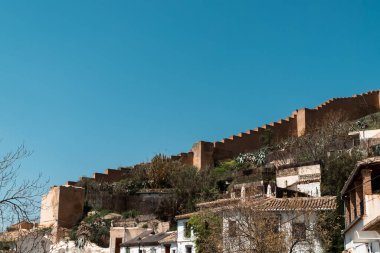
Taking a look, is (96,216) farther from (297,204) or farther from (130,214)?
(297,204)

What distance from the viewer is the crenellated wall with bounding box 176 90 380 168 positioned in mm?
51906

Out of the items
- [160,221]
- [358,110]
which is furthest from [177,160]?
[358,110]

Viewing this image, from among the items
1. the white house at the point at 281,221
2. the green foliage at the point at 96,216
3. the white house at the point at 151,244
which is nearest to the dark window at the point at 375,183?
the white house at the point at 281,221

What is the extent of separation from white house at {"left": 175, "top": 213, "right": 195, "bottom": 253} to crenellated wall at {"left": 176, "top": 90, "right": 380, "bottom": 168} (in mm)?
18649

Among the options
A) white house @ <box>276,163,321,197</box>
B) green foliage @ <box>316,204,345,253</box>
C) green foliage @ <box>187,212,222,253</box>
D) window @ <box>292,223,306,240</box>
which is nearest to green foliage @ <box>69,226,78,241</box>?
green foliage @ <box>187,212,222,253</box>

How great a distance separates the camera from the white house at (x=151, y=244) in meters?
33.0

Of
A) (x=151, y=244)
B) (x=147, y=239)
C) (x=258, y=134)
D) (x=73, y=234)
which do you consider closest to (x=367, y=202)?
(x=151, y=244)

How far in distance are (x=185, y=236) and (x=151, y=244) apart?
Answer: 3819mm

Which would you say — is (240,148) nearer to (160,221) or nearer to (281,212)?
(160,221)

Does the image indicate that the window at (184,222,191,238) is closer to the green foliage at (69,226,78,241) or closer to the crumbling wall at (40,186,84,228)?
the green foliage at (69,226,78,241)

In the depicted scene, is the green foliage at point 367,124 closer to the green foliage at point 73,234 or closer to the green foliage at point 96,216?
the green foliage at point 96,216

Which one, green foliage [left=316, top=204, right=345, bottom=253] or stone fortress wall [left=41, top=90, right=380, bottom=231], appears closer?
green foliage [left=316, top=204, right=345, bottom=253]

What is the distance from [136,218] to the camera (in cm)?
4272

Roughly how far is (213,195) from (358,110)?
21.5m
